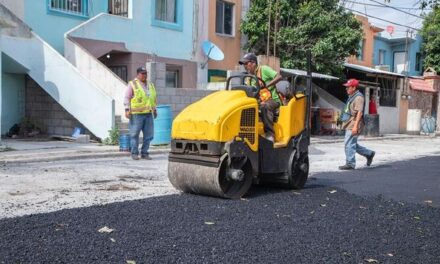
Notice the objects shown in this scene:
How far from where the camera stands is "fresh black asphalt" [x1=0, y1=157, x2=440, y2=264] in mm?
3906

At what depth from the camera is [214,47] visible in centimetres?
1839

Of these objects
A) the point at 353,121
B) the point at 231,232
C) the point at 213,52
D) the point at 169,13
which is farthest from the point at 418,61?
the point at 231,232

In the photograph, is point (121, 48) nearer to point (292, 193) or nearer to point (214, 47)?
point (214, 47)

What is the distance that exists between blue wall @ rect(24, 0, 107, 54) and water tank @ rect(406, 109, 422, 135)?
59.4 ft

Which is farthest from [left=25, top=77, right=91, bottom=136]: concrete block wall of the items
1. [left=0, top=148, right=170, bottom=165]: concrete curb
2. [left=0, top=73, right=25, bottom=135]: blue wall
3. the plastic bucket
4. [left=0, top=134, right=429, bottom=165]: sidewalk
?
the plastic bucket

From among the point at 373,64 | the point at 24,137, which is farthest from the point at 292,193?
the point at 373,64

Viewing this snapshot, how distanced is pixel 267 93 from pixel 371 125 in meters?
16.2

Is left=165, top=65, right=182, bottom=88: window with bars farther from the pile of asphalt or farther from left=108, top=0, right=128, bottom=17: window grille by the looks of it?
the pile of asphalt

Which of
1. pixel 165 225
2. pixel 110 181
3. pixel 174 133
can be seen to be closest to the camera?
pixel 165 225

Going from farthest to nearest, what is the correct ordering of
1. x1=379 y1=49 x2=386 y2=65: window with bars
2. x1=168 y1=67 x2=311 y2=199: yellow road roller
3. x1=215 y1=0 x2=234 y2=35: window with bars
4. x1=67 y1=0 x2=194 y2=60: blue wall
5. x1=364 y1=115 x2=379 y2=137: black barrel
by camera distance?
x1=379 y1=49 x2=386 y2=65: window with bars, x1=364 y1=115 x2=379 y2=137: black barrel, x1=215 y1=0 x2=234 y2=35: window with bars, x1=67 y1=0 x2=194 y2=60: blue wall, x1=168 y1=67 x2=311 y2=199: yellow road roller

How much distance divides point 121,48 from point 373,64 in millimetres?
19692

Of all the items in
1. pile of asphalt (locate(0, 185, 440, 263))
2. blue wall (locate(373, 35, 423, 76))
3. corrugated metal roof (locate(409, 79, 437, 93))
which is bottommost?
pile of asphalt (locate(0, 185, 440, 263))

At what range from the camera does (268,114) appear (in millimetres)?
6500

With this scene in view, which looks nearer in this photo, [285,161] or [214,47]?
[285,161]
